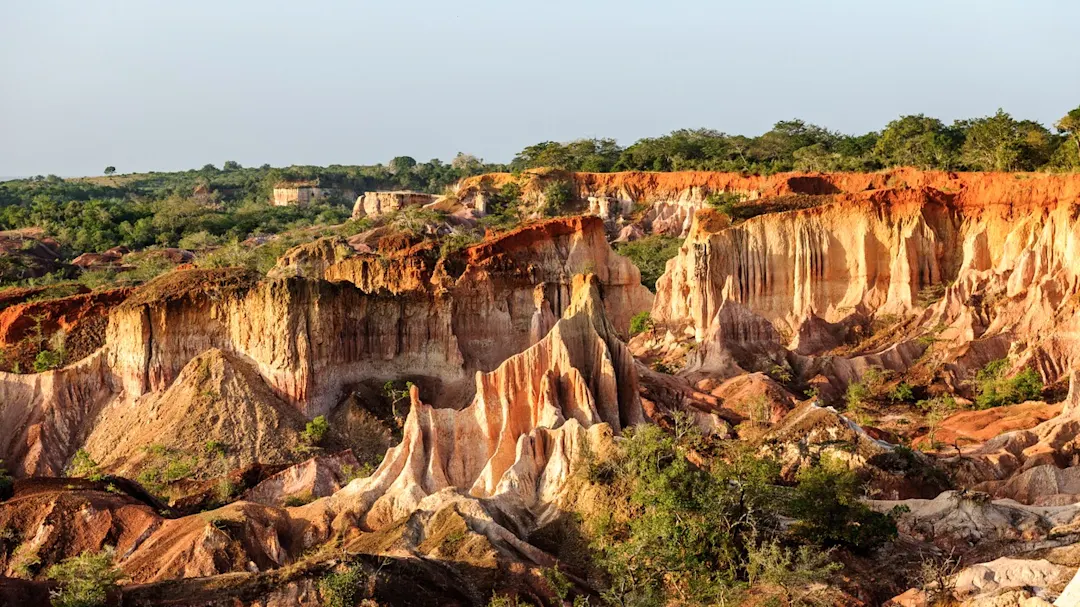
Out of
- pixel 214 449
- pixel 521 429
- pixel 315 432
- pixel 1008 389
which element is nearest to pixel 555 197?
pixel 1008 389

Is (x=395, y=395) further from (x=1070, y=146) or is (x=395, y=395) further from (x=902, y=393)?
(x=1070, y=146)

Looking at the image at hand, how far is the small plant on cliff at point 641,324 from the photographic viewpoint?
6016 centimetres

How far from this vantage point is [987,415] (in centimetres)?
4512

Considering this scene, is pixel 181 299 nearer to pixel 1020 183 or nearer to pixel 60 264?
pixel 1020 183

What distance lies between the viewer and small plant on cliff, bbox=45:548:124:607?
24.7 m

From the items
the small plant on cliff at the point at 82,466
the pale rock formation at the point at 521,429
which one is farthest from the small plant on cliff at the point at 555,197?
the pale rock formation at the point at 521,429

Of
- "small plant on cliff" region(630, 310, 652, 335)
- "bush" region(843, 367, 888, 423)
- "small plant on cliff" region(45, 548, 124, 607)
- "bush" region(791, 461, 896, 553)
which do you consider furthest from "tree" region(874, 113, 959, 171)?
"small plant on cliff" region(45, 548, 124, 607)

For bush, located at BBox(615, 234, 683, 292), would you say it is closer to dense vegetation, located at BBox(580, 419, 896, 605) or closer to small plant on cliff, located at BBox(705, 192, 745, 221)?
small plant on cliff, located at BBox(705, 192, 745, 221)

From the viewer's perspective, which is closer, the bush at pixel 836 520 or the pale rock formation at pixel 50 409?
the bush at pixel 836 520

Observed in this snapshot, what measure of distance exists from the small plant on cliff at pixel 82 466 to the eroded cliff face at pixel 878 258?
74.5 ft

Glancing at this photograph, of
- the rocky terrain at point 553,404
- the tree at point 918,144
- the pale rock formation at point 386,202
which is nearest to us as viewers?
the rocky terrain at point 553,404

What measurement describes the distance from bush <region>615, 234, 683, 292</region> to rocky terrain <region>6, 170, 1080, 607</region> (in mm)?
6063

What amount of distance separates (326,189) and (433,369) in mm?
91157

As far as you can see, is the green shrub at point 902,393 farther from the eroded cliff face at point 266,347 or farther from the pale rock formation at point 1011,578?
the pale rock formation at point 1011,578
